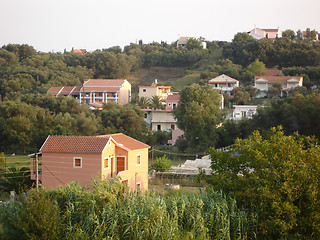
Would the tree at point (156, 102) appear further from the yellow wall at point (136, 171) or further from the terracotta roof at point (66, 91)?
the yellow wall at point (136, 171)

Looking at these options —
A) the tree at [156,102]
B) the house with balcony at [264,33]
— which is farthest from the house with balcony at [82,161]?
the house with balcony at [264,33]

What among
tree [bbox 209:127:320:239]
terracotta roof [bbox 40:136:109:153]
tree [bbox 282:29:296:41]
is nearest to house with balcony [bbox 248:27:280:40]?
tree [bbox 282:29:296:41]

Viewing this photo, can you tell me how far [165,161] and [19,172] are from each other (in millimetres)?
10356

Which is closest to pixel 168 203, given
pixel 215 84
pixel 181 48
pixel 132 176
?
pixel 132 176

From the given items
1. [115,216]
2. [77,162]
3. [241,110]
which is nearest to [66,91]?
[241,110]

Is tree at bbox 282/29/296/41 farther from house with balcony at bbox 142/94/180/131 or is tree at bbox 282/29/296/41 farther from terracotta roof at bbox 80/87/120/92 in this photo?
house with balcony at bbox 142/94/180/131

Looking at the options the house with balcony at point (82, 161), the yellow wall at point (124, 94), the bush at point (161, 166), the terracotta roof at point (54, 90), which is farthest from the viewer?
the yellow wall at point (124, 94)

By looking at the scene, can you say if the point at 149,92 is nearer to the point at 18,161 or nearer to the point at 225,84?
the point at 225,84

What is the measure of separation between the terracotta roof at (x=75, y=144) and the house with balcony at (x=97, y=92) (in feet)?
118

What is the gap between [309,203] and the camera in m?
14.2

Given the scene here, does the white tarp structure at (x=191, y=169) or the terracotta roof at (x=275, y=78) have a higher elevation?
the terracotta roof at (x=275, y=78)

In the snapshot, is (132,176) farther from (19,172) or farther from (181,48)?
(181,48)

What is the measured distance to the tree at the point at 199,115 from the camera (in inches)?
1591

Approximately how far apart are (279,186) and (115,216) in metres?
5.66
